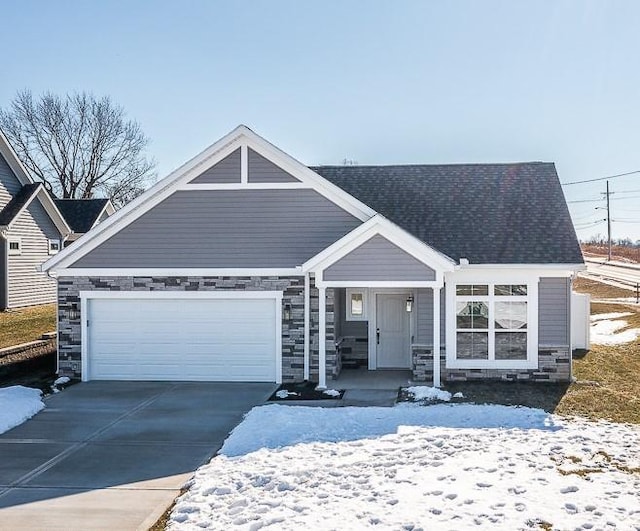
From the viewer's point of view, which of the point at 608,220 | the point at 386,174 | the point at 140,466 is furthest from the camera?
the point at 608,220

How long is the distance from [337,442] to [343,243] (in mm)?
4793

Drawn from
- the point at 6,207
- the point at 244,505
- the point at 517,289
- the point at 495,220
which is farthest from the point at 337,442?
the point at 6,207

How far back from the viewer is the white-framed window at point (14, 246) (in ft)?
78.9

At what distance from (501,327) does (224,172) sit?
6898 millimetres

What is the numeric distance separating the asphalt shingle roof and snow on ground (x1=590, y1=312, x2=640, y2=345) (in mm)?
20663

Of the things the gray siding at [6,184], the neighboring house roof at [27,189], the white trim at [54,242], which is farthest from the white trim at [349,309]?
the white trim at [54,242]

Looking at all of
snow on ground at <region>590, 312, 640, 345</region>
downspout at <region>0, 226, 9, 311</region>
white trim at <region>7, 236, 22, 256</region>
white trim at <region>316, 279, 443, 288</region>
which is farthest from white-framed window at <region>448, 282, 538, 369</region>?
white trim at <region>7, 236, 22, 256</region>

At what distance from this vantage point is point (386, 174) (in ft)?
56.4

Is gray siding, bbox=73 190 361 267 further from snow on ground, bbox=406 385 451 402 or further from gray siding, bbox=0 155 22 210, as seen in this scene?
gray siding, bbox=0 155 22 210

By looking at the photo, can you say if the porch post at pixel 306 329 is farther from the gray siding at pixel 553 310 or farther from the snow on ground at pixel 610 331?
the snow on ground at pixel 610 331

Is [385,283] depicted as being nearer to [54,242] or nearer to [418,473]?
[418,473]

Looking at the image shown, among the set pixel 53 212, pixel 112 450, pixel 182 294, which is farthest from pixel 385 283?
pixel 53 212

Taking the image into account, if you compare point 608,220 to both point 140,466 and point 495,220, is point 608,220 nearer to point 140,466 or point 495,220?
point 495,220

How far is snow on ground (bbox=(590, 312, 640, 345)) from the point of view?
19.6 meters
